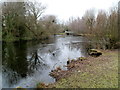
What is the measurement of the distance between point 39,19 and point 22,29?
4797 millimetres

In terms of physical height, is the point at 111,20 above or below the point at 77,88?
above

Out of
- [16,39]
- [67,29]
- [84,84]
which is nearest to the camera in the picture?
[84,84]

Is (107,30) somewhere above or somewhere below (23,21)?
below

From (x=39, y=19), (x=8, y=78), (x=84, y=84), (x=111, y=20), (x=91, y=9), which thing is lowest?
(x=8, y=78)

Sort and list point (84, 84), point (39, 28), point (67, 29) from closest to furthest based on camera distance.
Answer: point (84, 84), point (39, 28), point (67, 29)

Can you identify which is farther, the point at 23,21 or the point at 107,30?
the point at 23,21

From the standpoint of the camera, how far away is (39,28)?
24.9 meters

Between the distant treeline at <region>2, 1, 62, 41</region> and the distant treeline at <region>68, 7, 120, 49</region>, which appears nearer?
the distant treeline at <region>68, 7, 120, 49</region>

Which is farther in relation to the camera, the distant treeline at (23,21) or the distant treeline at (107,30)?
the distant treeline at (23,21)

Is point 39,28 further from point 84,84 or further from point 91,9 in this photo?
point 84,84

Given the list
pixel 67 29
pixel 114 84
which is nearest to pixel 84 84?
pixel 114 84

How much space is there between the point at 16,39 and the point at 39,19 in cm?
719

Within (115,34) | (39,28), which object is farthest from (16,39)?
(115,34)

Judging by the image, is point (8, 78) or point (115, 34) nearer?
point (8, 78)
